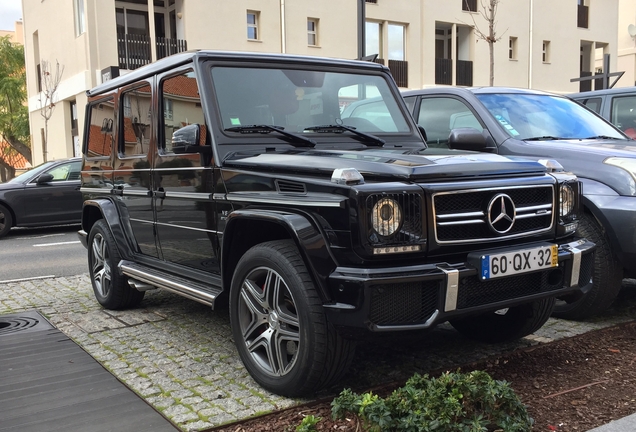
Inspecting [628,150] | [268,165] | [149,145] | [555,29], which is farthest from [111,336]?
[555,29]

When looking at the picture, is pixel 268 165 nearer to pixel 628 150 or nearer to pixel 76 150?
pixel 628 150

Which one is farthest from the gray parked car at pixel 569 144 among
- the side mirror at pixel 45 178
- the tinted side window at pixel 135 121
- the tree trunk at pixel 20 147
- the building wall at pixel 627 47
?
the tree trunk at pixel 20 147

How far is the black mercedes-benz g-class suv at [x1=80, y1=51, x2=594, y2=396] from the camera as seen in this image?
3197 millimetres

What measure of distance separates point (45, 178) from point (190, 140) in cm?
1077

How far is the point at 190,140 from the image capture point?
4.16 meters

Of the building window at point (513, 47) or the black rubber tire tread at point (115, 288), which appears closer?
the black rubber tire tread at point (115, 288)

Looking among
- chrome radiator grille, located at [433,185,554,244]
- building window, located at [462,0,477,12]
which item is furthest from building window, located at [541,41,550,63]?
chrome radiator grille, located at [433,185,554,244]

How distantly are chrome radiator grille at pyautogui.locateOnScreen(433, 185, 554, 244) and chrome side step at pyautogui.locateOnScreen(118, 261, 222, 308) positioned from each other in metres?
1.57

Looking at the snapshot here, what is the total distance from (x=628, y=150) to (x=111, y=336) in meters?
4.29

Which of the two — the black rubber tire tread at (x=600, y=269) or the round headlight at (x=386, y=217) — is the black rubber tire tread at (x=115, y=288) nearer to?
the round headlight at (x=386, y=217)

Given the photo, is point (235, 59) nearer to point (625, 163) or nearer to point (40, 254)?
point (625, 163)

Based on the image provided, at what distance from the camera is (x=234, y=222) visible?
3.90 meters

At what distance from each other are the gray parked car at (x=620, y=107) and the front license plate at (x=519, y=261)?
490 centimetres

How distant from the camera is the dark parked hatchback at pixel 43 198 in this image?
529 inches
